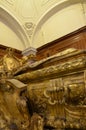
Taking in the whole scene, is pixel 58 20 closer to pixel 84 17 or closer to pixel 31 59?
pixel 84 17

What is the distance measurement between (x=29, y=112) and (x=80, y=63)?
664mm

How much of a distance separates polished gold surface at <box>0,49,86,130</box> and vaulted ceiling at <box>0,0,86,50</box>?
275 cm

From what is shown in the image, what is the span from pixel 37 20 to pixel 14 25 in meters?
0.58

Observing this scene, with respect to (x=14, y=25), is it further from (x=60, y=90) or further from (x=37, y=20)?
(x=60, y=90)

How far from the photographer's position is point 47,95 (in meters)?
1.29

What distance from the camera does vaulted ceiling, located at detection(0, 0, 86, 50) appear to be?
4195 millimetres

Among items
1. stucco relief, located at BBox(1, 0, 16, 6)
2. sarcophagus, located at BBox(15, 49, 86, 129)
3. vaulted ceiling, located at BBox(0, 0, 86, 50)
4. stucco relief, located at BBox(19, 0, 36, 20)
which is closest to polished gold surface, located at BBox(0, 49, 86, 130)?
sarcophagus, located at BBox(15, 49, 86, 129)

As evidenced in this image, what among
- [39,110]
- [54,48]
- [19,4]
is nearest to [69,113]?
[39,110]

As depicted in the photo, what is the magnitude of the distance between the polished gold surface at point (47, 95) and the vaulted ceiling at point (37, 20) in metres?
2.75

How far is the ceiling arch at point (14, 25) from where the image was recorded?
4180 millimetres

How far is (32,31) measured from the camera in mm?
4453

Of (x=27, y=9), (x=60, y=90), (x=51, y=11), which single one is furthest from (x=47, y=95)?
(x=27, y=9)

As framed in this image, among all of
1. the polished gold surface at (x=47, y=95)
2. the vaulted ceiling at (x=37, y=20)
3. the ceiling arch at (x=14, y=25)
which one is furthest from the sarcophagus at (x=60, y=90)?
the ceiling arch at (x=14, y=25)

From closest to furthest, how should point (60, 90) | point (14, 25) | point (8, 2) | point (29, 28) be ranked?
point (60, 90)
point (8, 2)
point (14, 25)
point (29, 28)
